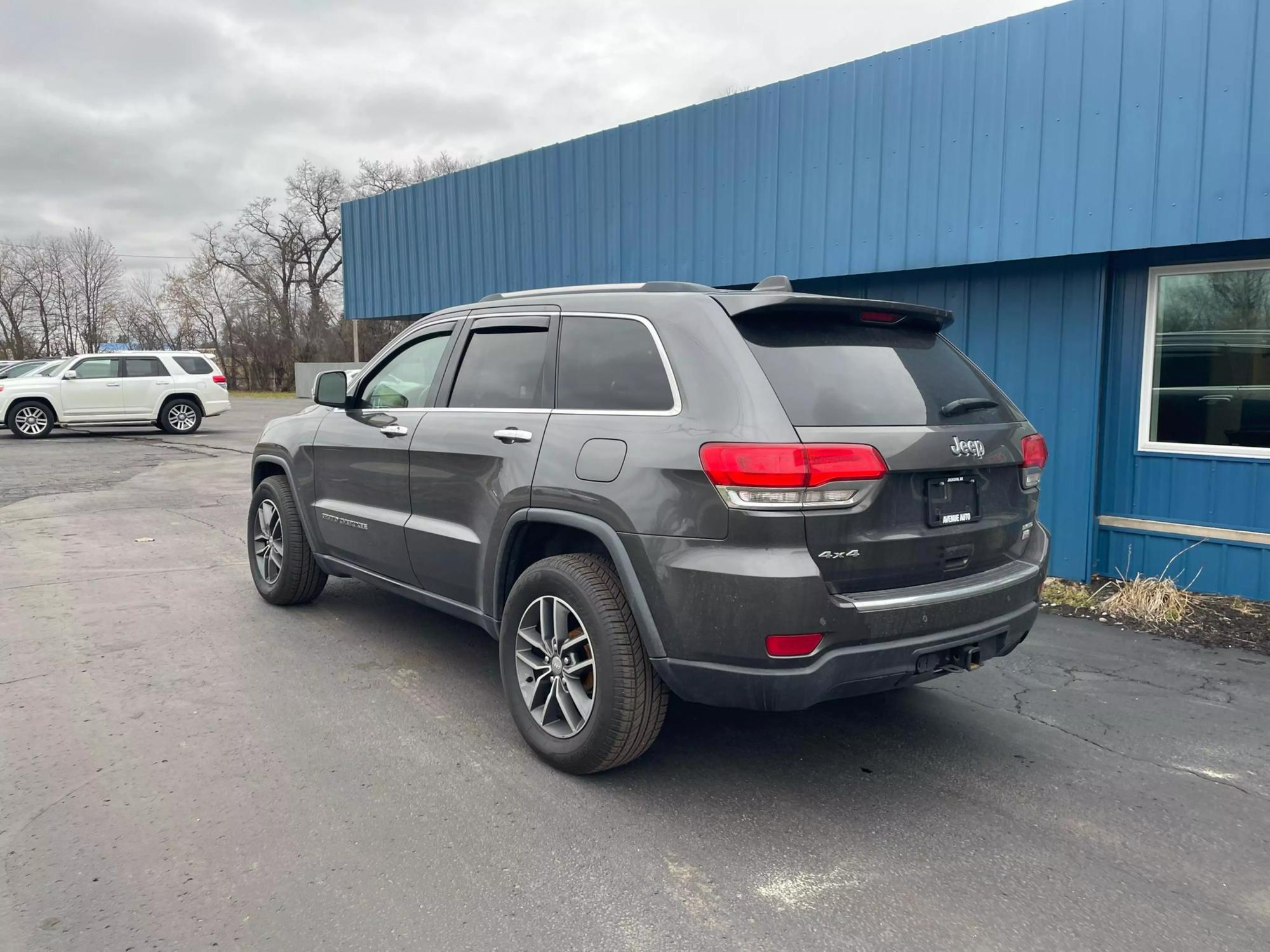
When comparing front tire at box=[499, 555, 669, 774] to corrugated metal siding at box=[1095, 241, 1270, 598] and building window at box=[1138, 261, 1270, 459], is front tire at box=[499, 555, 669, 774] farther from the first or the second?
building window at box=[1138, 261, 1270, 459]

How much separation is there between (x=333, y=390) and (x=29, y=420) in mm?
17674

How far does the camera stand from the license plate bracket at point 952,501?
3.22 m

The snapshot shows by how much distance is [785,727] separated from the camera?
409cm

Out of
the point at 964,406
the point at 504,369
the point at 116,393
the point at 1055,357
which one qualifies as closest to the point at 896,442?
the point at 964,406

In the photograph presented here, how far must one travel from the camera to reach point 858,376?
334 cm

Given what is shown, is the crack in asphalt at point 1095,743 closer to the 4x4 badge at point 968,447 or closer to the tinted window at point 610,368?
the 4x4 badge at point 968,447

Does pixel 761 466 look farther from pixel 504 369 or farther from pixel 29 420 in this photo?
pixel 29 420

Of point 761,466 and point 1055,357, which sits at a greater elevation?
point 1055,357

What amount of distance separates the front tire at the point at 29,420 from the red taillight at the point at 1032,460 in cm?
2067

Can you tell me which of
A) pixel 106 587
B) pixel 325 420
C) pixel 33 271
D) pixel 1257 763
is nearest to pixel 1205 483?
pixel 1257 763

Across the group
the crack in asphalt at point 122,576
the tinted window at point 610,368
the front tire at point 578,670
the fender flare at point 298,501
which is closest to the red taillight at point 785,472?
the tinted window at point 610,368

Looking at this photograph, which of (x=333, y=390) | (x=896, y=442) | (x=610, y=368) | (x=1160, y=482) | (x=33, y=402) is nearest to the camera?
(x=896, y=442)

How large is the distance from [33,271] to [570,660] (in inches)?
2837

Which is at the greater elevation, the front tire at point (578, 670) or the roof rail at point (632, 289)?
the roof rail at point (632, 289)
